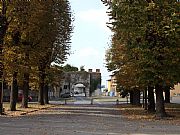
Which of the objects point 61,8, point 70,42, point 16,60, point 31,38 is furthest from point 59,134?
point 70,42

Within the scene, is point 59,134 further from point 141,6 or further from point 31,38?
point 31,38

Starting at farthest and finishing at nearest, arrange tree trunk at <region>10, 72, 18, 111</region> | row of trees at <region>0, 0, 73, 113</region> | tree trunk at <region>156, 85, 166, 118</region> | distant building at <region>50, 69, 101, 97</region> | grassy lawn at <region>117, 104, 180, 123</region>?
1. distant building at <region>50, 69, 101, 97</region>
2. tree trunk at <region>10, 72, 18, 111</region>
3. row of trees at <region>0, 0, 73, 113</region>
4. tree trunk at <region>156, 85, 166, 118</region>
5. grassy lawn at <region>117, 104, 180, 123</region>

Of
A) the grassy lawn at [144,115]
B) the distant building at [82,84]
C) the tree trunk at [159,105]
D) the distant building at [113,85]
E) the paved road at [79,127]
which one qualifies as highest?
the distant building at [82,84]

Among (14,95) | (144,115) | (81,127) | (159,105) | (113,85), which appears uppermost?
(113,85)

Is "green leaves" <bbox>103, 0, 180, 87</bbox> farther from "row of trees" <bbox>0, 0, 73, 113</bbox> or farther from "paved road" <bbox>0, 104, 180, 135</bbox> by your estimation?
"row of trees" <bbox>0, 0, 73, 113</bbox>

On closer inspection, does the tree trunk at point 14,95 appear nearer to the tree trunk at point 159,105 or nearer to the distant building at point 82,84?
the tree trunk at point 159,105

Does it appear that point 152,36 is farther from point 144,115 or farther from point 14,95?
point 14,95

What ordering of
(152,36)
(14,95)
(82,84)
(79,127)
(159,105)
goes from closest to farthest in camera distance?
(79,127) → (152,36) → (159,105) → (14,95) → (82,84)

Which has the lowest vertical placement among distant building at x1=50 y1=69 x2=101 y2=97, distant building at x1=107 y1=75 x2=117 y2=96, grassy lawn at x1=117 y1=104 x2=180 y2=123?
grassy lawn at x1=117 y1=104 x2=180 y2=123

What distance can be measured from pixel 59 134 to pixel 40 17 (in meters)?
19.4

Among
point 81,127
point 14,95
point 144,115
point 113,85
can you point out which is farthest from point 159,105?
point 113,85

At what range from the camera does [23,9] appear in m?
33.0

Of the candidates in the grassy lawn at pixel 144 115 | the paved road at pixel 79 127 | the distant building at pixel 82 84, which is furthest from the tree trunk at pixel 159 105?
the distant building at pixel 82 84

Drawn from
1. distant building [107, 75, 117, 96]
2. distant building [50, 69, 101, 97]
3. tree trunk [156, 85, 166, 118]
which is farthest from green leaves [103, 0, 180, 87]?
distant building [50, 69, 101, 97]
